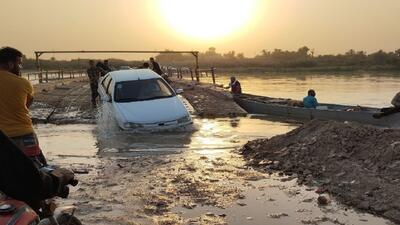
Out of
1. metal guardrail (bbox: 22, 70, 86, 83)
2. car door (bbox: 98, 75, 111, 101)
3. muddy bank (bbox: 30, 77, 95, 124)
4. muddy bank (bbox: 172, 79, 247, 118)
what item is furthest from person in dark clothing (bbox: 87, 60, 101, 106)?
metal guardrail (bbox: 22, 70, 86, 83)

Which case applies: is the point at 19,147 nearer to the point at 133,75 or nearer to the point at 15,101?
the point at 15,101

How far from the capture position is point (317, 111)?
1869cm

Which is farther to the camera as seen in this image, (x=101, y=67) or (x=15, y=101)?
(x=101, y=67)

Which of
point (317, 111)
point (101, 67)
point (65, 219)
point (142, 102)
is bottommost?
point (317, 111)

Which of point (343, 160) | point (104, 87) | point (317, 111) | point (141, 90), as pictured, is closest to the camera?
point (343, 160)

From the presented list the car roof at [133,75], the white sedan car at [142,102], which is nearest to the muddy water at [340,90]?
the car roof at [133,75]

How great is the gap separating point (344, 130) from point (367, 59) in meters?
97.6

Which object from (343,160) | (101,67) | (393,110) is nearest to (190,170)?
(343,160)

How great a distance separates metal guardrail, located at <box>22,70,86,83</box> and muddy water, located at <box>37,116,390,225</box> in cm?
2318

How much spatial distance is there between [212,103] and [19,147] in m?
16.6

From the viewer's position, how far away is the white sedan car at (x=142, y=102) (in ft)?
46.2

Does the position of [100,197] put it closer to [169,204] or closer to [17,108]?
[169,204]

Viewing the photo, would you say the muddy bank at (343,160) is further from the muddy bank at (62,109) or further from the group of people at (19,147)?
the muddy bank at (62,109)

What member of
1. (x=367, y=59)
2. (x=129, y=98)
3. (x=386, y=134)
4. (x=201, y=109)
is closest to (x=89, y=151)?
(x=129, y=98)
